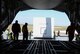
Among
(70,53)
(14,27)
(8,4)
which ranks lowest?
(70,53)

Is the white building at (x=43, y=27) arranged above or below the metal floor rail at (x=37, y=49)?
above

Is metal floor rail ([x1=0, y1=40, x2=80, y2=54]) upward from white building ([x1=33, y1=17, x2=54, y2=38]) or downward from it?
downward

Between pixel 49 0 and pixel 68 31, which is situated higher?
pixel 49 0

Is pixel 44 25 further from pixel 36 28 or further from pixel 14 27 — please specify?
pixel 14 27

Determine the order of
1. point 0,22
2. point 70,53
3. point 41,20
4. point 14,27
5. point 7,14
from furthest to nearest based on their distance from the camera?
point 41,20
point 7,14
point 0,22
point 14,27
point 70,53

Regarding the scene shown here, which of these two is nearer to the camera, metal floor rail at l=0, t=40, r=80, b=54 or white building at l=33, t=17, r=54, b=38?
metal floor rail at l=0, t=40, r=80, b=54

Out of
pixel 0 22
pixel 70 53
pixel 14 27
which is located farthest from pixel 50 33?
pixel 70 53

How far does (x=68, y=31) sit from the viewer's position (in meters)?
23.6

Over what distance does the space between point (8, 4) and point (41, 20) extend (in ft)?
32.6

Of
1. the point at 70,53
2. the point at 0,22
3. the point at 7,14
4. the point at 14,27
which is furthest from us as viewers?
the point at 7,14

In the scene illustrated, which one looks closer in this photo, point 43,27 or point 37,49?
point 37,49

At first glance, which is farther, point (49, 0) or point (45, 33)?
point (45, 33)

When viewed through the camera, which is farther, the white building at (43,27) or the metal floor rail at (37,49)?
the white building at (43,27)

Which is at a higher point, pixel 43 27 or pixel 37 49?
pixel 43 27
